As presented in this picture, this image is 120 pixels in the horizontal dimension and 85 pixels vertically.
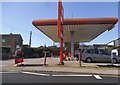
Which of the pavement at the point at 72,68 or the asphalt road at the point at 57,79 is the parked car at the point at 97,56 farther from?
the asphalt road at the point at 57,79

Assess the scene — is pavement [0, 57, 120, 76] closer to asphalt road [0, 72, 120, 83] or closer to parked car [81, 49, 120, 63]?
asphalt road [0, 72, 120, 83]

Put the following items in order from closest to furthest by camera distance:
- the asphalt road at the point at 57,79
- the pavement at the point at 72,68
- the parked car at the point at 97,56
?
the asphalt road at the point at 57,79 → the pavement at the point at 72,68 → the parked car at the point at 97,56

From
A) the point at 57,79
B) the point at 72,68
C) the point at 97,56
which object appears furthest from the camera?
the point at 97,56

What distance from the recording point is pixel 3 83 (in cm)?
1130

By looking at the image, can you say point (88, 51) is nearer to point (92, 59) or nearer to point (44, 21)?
point (92, 59)

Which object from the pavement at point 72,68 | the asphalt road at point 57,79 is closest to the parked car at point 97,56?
the pavement at point 72,68

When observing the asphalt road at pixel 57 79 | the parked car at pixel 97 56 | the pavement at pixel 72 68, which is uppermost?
the parked car at pixel 97 56

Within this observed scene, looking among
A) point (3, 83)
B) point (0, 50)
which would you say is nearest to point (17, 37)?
point (0, 50)

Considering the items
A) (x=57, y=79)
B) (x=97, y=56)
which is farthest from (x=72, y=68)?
(x=97, y=56)

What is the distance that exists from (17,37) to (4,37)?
13.8 ft

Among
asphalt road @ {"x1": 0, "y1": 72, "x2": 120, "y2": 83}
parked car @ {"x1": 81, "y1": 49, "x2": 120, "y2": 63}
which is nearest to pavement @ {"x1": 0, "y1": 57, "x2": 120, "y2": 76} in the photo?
asphalt road @ {"x1": 0, "y1": 72, "x2": 120, "y2": 83}

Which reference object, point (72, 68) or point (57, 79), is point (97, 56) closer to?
point (72, 68)

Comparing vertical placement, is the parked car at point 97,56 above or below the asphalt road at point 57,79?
above

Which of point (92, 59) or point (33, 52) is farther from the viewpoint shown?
point (33, 52)
